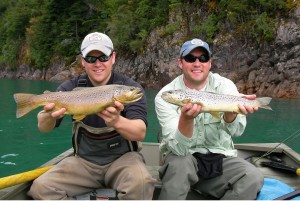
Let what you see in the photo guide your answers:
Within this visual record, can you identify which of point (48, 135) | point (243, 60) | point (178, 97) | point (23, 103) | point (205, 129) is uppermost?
point (178, 97)

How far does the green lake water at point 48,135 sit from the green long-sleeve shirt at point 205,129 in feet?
20.0

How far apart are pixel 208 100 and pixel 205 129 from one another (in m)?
0.56

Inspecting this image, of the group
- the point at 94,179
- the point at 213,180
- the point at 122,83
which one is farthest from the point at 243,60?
the point at 94,179

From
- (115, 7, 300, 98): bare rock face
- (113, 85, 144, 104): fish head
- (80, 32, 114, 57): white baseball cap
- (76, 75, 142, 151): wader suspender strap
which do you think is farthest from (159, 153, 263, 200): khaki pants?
(115, 7, 300, 98): bare rock face

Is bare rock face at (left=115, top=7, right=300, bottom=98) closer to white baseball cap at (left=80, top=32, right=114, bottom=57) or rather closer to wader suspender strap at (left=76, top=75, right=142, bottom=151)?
wader suspender strap at (left=76, top=75, right=142, bottom=151)

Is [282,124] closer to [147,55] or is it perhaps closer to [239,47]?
[239,47]

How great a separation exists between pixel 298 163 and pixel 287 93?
66.7 feet

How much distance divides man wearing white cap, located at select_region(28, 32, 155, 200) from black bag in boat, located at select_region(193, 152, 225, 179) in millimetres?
678

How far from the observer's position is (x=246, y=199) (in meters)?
4.11

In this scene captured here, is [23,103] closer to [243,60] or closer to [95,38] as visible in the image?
[95,38]

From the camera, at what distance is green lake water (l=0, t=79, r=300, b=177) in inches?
408

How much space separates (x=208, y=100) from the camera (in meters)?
4.00

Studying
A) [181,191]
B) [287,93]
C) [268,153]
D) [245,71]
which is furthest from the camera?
[245,71]

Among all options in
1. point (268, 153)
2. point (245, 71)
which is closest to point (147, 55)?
point (245, 71)
